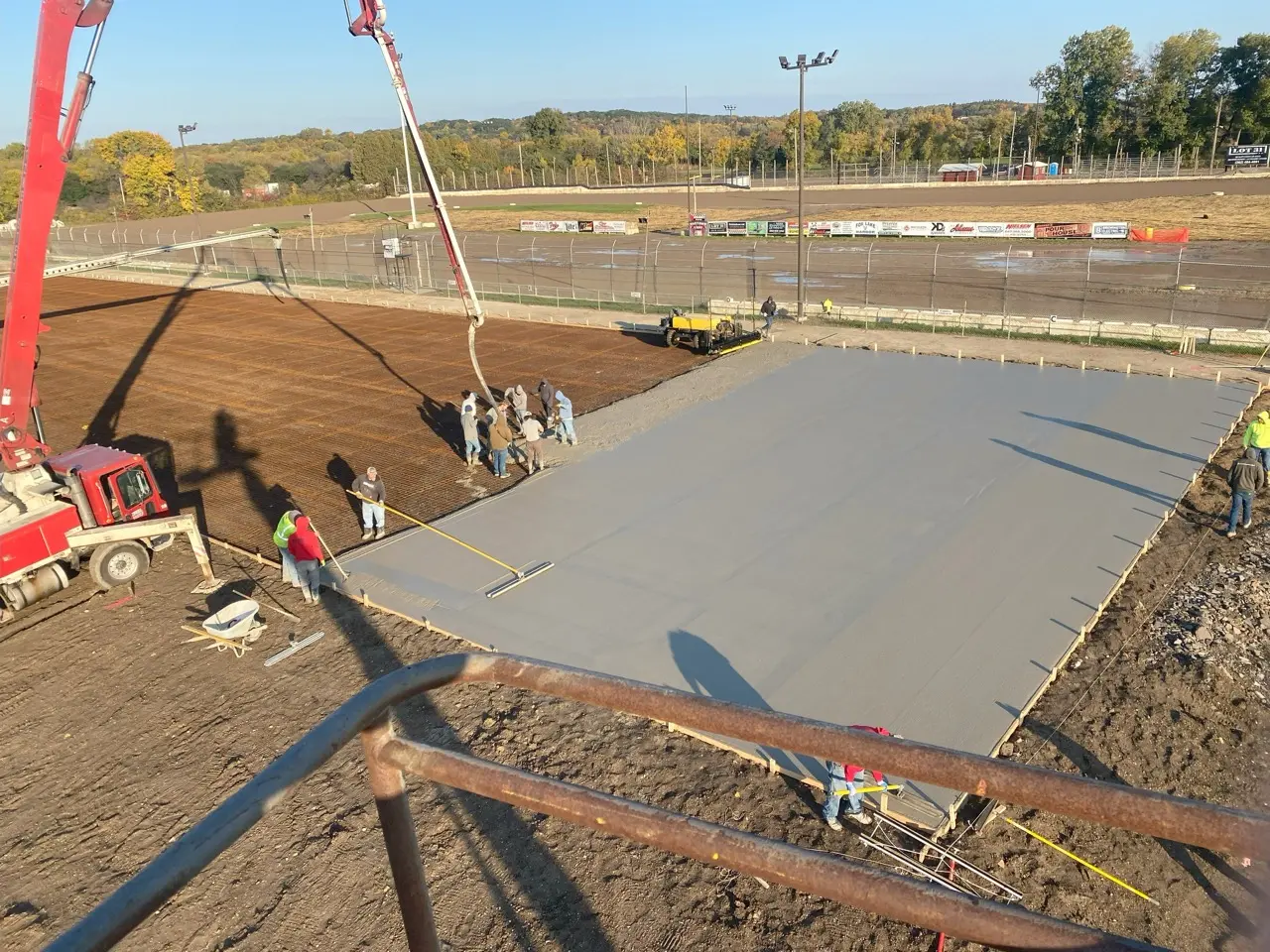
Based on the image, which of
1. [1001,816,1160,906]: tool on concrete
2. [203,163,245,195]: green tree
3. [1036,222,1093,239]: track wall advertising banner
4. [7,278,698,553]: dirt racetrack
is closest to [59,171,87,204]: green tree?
[203,163,245,195]: green tree

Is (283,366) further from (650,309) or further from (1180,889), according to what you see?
(1180,889)

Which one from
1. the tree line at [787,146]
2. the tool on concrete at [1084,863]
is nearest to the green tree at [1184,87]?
the tree line at [787,146]

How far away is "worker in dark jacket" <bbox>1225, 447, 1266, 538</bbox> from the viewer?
14.5m

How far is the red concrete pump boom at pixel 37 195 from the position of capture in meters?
14.8

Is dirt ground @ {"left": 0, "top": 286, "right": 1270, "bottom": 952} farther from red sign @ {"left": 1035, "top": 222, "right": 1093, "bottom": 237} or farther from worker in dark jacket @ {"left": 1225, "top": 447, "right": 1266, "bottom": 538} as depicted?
red sign @ {"left": 1035, "top": 222, "right": 1093, "bottom": 237}

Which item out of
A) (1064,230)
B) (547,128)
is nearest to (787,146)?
(547,128)

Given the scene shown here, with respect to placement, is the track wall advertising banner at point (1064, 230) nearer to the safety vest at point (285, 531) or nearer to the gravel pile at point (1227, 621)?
the gravel pile at point (1227, 621)

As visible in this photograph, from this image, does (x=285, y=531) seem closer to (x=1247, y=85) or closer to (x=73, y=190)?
(x=1247, y=85)

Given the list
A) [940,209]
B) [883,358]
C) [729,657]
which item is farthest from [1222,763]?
[940,209]

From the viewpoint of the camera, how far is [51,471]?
52.7ft

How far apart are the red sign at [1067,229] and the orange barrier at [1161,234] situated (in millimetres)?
2394

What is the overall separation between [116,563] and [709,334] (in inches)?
725

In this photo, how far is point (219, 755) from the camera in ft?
35.3

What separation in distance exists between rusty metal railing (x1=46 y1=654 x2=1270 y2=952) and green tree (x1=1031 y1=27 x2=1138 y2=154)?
4225 inches
